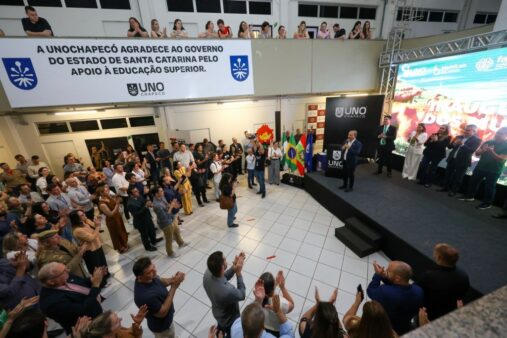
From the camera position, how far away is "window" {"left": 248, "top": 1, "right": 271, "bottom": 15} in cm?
868

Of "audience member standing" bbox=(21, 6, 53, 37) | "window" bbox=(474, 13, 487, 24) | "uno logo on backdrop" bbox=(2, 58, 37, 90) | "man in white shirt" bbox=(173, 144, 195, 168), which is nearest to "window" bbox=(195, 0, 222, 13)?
"audience member standing" bbox=(21, 6, 53, 37)

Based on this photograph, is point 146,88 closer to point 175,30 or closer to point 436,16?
point 175,30

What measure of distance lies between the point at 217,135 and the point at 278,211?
14.7 ft

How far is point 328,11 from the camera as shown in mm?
9477

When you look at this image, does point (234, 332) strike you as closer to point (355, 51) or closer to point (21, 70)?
point (21, 70)

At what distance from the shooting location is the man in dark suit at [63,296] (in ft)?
5.83

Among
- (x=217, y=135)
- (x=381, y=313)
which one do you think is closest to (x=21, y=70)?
(x=217, y=135)

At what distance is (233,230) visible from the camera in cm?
483

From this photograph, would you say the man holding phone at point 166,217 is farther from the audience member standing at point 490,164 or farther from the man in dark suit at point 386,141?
the audience member standing at point 490,164

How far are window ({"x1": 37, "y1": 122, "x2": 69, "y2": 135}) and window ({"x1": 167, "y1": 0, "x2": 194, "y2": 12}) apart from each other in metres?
5.66

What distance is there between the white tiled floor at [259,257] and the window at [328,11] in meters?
8.89

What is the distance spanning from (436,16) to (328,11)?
5847 millimetres

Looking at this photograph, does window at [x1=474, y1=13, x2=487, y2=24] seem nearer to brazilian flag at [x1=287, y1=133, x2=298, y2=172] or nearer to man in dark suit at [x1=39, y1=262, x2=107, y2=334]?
brazilian flag at [x1=287, y1=133, x2=298, y2=172]

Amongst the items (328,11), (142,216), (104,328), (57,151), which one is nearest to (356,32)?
(328,11)
